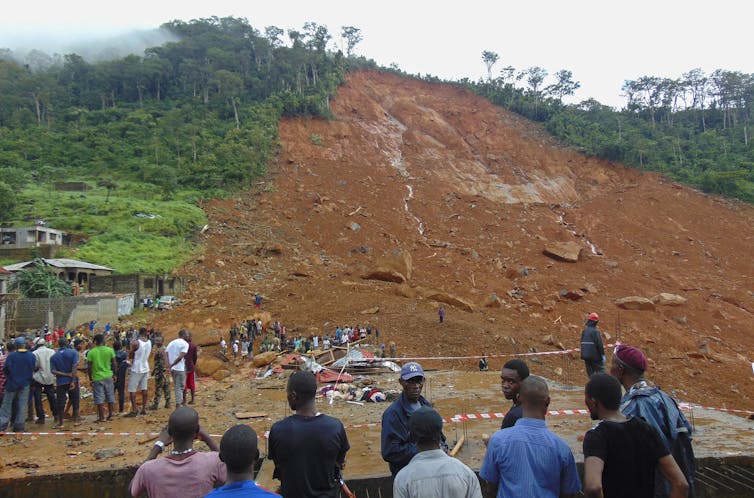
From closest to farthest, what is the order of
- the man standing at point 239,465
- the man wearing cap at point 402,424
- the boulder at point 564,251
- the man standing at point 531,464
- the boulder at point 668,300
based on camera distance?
the man standing at point 239,465, the man standing at point 531,464, the man wearing cap at point 402,424, the boulder at point 668,300, the boulder at point 564,251

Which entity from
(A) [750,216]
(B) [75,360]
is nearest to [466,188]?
(A) [750,216]

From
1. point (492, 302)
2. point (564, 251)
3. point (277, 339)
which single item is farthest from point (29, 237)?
point (564, 251)

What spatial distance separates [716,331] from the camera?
1928 cm

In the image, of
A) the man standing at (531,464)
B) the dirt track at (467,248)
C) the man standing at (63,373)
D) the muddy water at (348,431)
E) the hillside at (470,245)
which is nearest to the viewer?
the man standing at (531,464)

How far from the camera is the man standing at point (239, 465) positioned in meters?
2.02

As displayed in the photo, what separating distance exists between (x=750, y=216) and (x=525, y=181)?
1610 cm

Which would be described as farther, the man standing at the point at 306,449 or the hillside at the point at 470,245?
the hillside at the point at 470,245

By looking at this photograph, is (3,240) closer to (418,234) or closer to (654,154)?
(418,234)

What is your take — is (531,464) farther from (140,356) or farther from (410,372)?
(140,356)

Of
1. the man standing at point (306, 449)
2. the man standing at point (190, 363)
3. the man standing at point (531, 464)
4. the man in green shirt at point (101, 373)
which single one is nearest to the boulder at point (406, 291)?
the man standing at point (190, 363)

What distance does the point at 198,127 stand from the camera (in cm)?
4256

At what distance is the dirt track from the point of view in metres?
16.4

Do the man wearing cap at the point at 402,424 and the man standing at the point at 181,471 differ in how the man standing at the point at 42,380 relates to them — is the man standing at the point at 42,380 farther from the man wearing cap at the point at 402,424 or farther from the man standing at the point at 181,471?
the man wearing cap at the point at 402,424

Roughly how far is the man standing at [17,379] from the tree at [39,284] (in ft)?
46.5
